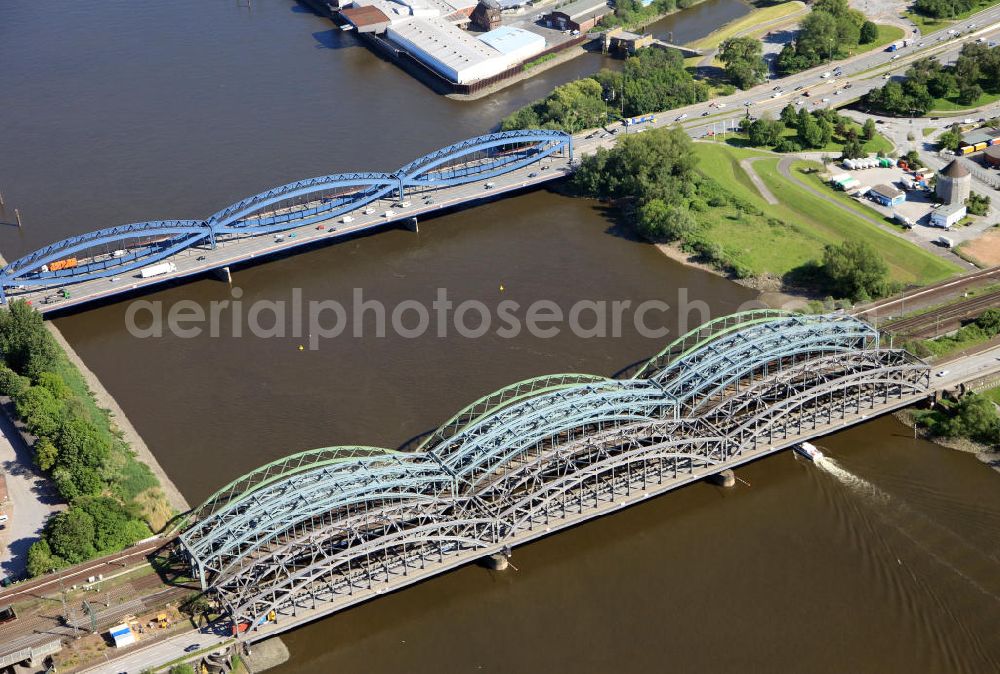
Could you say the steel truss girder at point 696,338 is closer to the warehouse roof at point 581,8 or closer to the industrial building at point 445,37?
the industrial building at point 445,37

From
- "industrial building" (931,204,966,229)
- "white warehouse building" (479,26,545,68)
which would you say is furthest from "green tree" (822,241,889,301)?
"white warehouse building" (479,26,545,68)

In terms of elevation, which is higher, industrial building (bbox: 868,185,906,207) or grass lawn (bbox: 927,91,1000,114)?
grass lawn (bbox: 927,91,1000,114)

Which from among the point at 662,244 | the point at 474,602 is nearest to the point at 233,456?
the point at 474,602

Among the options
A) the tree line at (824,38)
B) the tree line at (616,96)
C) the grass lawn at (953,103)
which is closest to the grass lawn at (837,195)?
the tree line at (616,96)

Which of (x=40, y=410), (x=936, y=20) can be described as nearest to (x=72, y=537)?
(x=40, y=410)

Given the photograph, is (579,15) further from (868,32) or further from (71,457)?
(71,457)

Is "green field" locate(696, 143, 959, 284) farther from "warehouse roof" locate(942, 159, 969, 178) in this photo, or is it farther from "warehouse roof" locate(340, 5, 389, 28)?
"warehouse roof" locate(340, 5, 389, 28)
